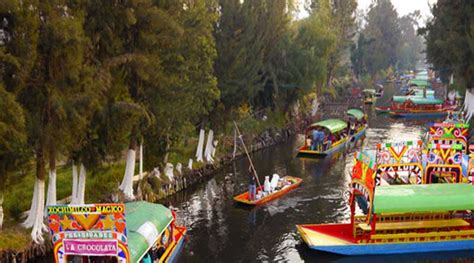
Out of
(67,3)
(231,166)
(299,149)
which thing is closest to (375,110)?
(299,149)

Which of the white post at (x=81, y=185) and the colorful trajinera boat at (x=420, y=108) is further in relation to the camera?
the colorful trajinera boat at (x=420, y=108)

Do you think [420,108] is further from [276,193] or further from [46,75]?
[46,75]

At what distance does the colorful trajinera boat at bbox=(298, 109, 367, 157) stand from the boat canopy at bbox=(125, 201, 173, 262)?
28221 mm

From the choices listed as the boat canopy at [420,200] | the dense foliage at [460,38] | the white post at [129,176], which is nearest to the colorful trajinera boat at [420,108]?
the dense foliage at [460,38]

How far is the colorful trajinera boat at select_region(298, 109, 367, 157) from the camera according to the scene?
50.6 m

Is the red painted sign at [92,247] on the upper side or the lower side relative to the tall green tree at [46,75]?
lower

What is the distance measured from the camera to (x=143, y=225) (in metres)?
22.1

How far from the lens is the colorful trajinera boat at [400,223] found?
2452 cm

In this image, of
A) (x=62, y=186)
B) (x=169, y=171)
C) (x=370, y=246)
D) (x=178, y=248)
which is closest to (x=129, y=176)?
(x=62, y=186)

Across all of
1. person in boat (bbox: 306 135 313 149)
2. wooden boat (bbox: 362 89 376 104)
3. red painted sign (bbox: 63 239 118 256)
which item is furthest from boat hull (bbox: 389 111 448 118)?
red painted sign (bbox: 63 239 118 256)

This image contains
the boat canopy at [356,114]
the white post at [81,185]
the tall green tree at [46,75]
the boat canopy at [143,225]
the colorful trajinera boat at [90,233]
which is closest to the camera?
the colorful trajinera boat at [90,233]

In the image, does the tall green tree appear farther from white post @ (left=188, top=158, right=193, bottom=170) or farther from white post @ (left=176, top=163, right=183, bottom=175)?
white post @ (left=188, top=158, right=193, bottom=170)

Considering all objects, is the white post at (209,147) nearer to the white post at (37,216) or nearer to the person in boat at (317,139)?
the person in boat at (317,139)

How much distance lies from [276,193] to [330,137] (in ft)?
63.0
